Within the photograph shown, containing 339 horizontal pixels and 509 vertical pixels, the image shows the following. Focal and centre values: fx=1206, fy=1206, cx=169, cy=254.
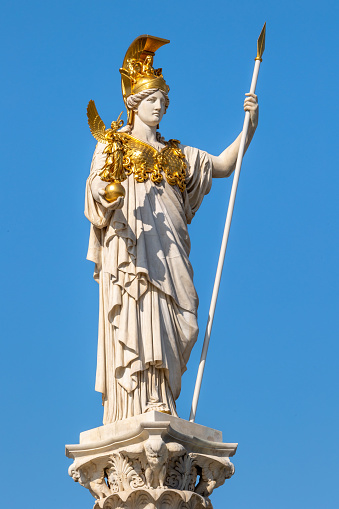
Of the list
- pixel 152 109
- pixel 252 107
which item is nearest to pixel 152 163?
pixel 152 109

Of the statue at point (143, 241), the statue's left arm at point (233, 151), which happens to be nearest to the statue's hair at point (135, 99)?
the statue at point (143, 241)

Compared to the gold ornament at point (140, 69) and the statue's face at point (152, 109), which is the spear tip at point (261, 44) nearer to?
the gold ornament at point (140, 69)

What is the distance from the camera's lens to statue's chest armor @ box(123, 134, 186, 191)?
56.6 feet

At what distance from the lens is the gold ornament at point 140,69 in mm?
17781

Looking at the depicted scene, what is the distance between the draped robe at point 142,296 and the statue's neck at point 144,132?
25.9 inches

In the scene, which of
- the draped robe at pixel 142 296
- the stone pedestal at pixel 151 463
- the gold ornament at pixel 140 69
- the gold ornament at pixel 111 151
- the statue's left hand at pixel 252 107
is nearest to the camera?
the stone pedestal at pixel 151 463

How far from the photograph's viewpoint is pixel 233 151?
18.2m

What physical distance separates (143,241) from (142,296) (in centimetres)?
79

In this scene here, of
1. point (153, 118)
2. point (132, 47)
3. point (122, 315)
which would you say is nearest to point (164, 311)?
point (122, 315)

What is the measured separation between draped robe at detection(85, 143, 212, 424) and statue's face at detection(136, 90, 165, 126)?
845 mm

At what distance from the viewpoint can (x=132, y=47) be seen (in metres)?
18.0

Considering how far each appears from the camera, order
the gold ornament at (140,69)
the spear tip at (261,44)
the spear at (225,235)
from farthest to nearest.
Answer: the spear tip at (261,44)
the gold ornament at (140,69)
the spear at (225,235)

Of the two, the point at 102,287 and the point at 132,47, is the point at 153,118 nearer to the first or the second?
the point at 132,47

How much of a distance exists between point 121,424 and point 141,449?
0.53 meters
